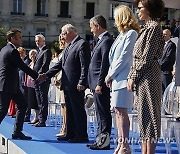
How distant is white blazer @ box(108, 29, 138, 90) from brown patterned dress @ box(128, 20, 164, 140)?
2.56 ft

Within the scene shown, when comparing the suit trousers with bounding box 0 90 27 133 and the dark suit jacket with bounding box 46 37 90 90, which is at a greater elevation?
the dark suit jacket with bounding box 46 37 90 90

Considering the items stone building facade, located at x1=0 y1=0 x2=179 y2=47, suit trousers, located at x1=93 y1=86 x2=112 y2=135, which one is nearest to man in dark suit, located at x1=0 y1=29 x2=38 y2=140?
suit trousers, located at x1=93 y1=86 x2=112 y2=135

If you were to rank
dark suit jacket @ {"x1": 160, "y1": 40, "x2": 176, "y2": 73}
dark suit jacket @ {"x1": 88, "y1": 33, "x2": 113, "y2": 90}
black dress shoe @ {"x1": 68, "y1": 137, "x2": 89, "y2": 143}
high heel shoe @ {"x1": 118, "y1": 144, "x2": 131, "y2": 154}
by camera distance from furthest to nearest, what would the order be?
dark suit jacket @ {"x1": 160, "y1": 40, "x2": 176, "y2": 73} < black dress shoe @ {"x1": 68, "y1": 137, "x2": 89, "y2": 143} < dark suit jacket @ {"x1": 88, "y1": 33, "x2": 113, "y2": 90} < high heel shoe @ {"x1": 118, "y1": 144, "x2": 131, "y2": 154}

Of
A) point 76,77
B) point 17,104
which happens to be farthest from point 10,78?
point 76,77

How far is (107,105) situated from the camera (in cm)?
737

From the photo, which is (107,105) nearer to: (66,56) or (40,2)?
(66,56)

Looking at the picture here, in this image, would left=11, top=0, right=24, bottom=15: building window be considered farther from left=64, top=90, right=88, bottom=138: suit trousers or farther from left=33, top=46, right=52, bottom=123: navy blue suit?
left=64, top=90, right=88, bottom=138: suit trousers

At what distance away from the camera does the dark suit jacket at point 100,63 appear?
715cm

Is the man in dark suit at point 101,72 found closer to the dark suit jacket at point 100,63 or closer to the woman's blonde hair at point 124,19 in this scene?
the dark suit jacket at point 100,63

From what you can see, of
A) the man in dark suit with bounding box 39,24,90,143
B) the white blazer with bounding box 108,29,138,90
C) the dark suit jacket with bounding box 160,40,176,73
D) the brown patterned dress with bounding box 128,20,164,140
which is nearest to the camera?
the brown patterned dress with bounding box 128,20,164,140

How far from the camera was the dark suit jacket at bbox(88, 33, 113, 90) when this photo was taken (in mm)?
7148

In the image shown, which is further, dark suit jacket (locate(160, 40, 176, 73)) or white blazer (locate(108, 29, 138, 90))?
dark suit jacket (locate(160, 40, 176, 73))

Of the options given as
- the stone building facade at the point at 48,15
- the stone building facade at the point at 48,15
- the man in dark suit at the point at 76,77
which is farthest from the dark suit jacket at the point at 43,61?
the stone building facade at the point at 48,15

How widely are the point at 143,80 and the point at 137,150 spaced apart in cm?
214
